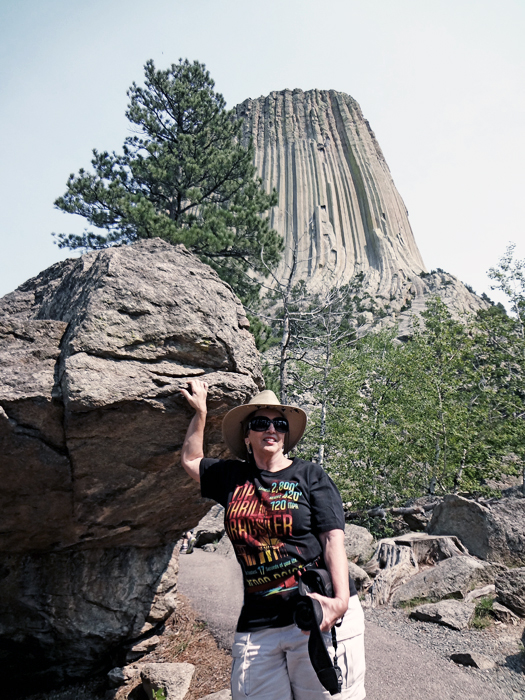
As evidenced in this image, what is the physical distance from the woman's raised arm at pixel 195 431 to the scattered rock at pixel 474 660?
14.7 ft

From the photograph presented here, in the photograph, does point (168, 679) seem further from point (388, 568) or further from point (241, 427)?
point (388, 568)

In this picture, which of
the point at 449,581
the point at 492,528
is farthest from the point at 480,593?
the point at 492,528

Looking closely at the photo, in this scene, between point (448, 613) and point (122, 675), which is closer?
point (122, 675)

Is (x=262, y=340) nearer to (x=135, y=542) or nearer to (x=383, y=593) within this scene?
(x=383, y=593)

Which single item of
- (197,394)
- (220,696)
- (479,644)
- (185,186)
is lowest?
(479,644)

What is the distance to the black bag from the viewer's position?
2.18m

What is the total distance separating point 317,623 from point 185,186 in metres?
16.8

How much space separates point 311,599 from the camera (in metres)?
2.24

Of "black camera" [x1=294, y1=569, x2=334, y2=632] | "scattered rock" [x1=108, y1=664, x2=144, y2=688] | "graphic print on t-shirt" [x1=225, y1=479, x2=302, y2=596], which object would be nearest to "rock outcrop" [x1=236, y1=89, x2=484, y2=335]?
"scattered rock" [x1=108, y1=664, x2=144, y2=688]

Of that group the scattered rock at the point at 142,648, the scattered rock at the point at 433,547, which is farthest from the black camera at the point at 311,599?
the scattered rock at the point at 433,547

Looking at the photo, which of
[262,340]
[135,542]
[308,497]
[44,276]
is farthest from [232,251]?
[308,497]

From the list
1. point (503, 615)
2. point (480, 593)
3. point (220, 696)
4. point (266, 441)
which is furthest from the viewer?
point (480, 593)

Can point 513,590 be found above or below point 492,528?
below

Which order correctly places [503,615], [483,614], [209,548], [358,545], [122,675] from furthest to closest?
[209,548], [358,545], [483,614], [503,615], [122,675]
